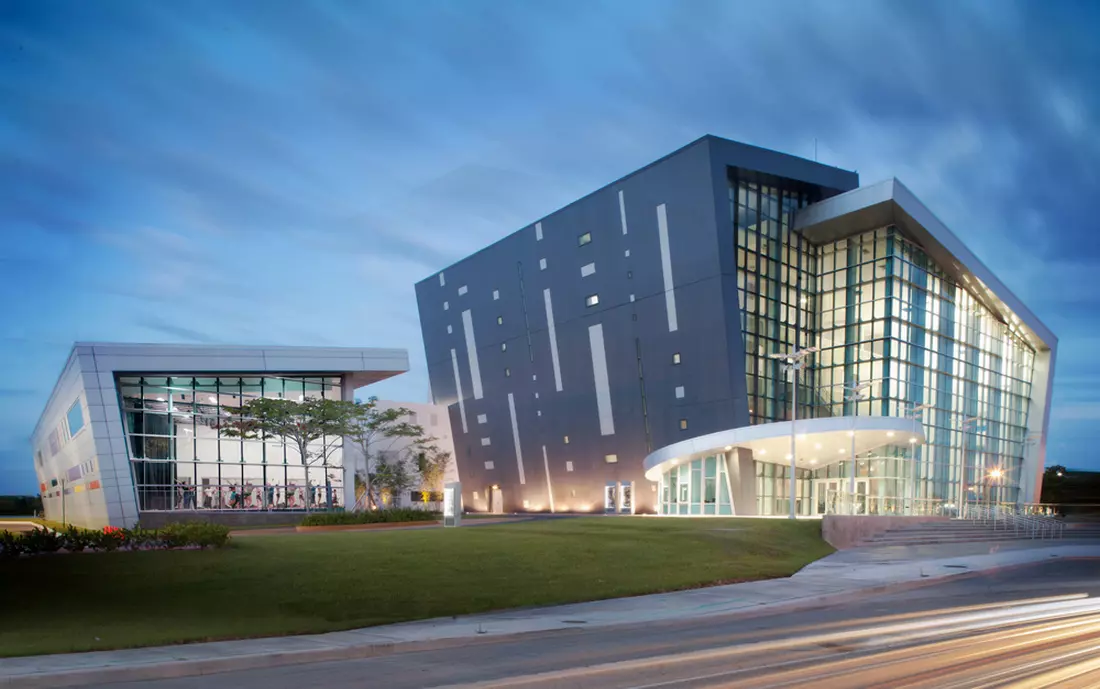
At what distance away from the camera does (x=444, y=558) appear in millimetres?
23672

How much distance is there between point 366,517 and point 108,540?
71.2ft

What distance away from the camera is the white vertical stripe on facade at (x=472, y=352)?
261 ft

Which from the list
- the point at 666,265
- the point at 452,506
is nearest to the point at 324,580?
the point at 452,506

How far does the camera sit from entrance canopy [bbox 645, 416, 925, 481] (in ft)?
153

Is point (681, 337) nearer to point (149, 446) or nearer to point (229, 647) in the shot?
point (149, 446)

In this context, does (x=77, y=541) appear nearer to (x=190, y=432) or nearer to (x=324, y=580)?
(x=324, y=580)

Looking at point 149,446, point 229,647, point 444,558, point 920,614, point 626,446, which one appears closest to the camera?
point 229,647

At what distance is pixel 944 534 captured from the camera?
4394cm

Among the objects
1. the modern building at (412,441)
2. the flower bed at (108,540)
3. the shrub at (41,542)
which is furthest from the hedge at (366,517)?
the modern building at (412,441)

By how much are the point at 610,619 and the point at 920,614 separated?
22.3ft

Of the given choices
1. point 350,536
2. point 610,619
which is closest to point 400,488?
point 350,536

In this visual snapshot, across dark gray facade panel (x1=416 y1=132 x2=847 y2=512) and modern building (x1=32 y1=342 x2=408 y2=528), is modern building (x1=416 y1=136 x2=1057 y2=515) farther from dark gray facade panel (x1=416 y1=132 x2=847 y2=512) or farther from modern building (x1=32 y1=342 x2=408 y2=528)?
modern building (x1=32 y1=342 x2=408 y2=528)

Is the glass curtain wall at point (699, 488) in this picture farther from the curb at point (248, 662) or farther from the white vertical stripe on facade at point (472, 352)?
the curb at point (248, 662)

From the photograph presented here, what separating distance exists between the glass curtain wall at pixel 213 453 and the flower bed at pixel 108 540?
24.4 meters
